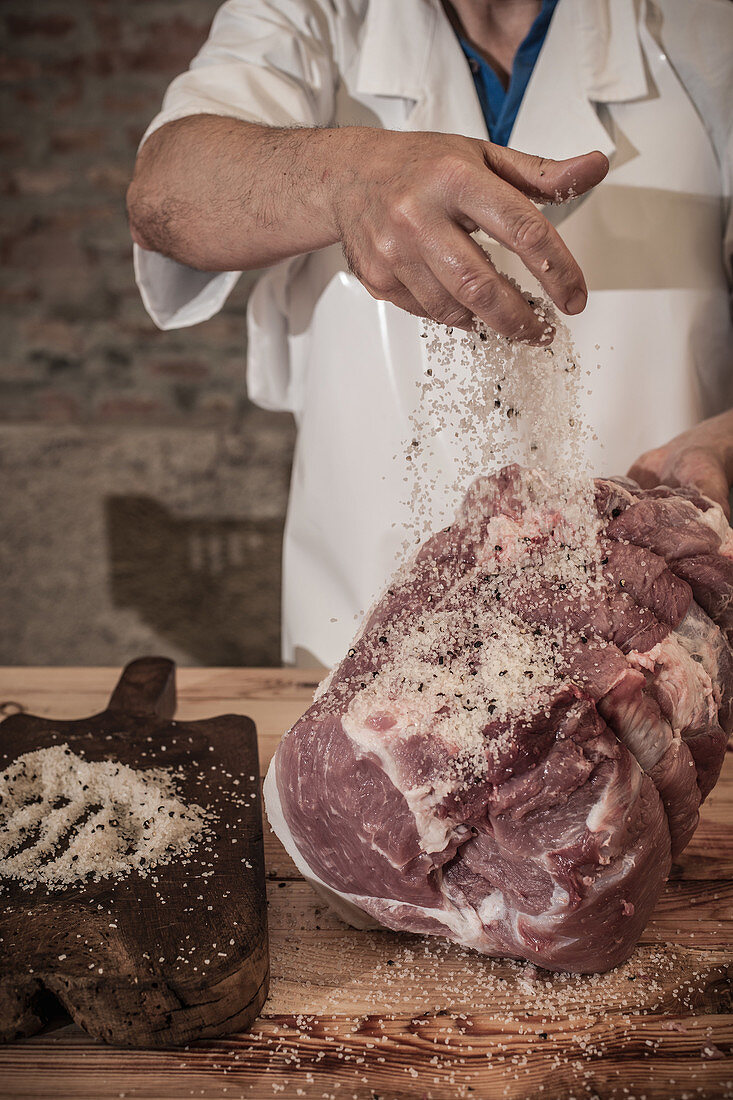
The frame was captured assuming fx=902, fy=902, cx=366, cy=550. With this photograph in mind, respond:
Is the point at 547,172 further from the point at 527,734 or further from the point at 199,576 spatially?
the point at 199,576

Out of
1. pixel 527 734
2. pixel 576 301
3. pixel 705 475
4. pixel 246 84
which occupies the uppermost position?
pixel 246 84

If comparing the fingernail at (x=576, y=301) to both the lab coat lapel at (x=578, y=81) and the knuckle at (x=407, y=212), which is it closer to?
the knuckle at (x=407, y=212)

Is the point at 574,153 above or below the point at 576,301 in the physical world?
above

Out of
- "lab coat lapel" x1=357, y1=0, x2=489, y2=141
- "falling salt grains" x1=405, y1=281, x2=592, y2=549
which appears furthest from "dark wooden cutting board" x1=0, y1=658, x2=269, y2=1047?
"lab coat lapel" x1=357, y1=0, x2=489, y2=141

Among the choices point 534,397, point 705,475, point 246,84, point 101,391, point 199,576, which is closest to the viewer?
point 534,397

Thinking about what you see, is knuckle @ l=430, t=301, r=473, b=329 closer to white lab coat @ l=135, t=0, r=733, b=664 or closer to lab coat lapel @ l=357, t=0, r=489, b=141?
white lab coat @ l=135, t=0, r=733, b=664

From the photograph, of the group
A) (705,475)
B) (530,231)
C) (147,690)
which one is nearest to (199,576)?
(147,690)

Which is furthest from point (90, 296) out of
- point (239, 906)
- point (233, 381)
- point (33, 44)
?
point (239, 906)

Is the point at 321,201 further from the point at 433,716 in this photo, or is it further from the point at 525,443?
the point at 433,716

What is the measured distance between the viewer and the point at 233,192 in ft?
4.15

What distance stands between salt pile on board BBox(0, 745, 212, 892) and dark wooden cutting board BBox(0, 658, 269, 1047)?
0.02 meters

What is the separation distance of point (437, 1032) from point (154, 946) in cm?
29

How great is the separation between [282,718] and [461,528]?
0.57 m

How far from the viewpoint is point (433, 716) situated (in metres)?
0.89
